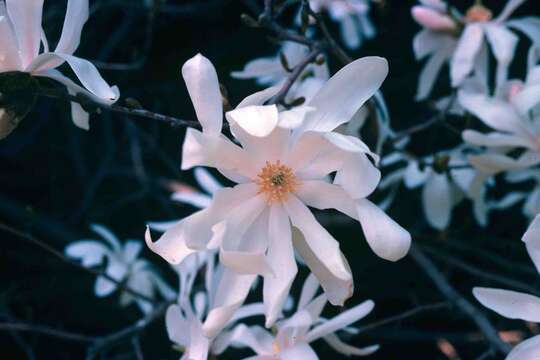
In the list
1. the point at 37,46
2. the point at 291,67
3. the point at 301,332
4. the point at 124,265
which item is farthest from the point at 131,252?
the point at 37,46

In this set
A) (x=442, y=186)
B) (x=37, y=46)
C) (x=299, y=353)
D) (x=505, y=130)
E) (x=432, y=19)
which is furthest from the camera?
(x=442, y=186)

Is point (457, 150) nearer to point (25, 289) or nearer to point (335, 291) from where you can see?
point (335, 291)

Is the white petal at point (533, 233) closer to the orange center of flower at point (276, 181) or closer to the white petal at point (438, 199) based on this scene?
the orange center of flower at point (276, 181)

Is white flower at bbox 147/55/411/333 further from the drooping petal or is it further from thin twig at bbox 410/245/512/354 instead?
the drooping petal

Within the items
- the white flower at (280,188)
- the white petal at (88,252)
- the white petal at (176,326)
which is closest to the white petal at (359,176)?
the white flower at (280,188)

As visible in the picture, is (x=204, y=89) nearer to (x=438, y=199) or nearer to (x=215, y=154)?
(x=215, y=154)

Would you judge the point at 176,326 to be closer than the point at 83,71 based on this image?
No

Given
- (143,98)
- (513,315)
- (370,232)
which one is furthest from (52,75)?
(143,98)
